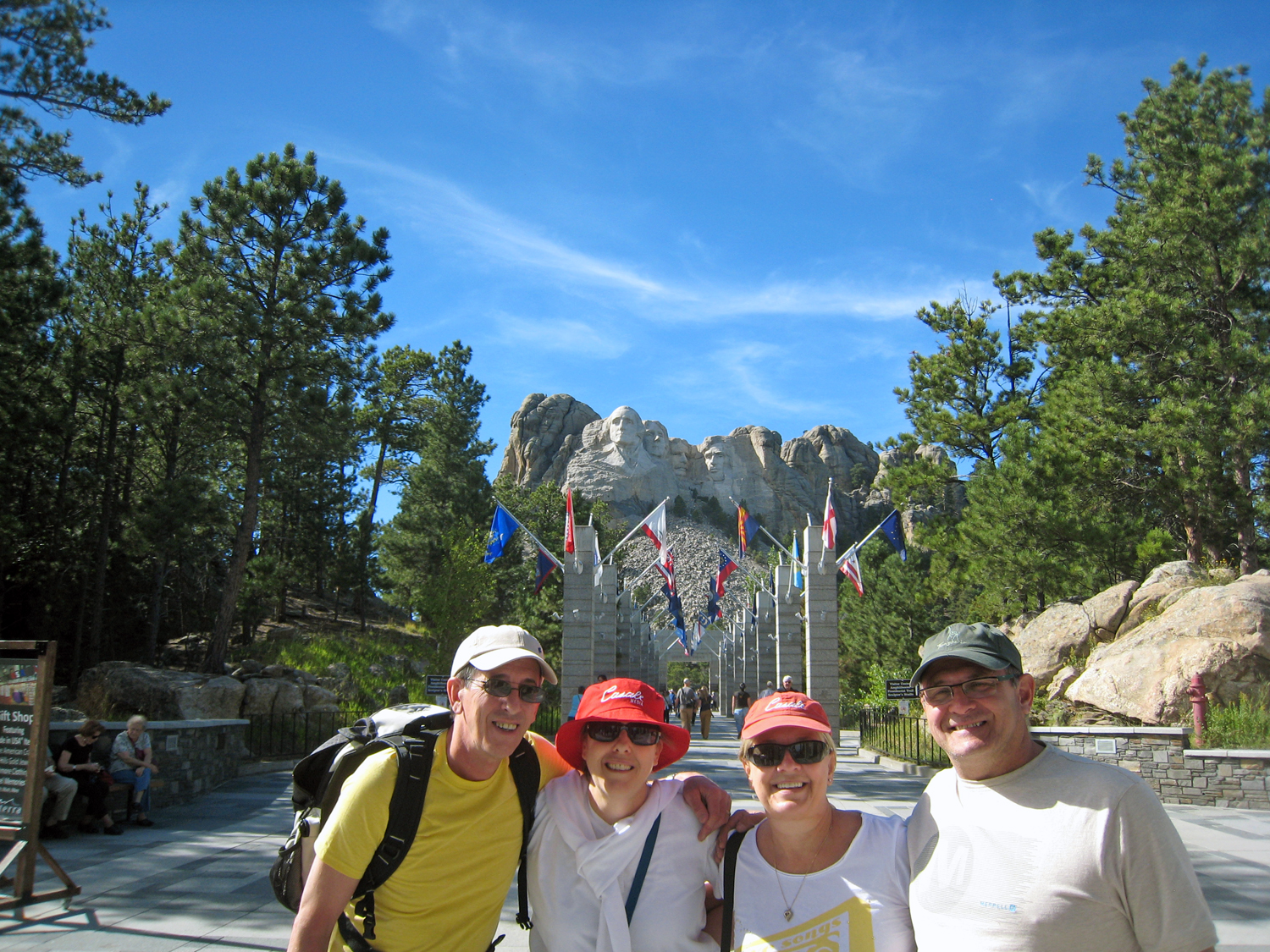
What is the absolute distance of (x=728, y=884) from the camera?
8.41 ft

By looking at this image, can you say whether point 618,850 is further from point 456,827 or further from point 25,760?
point 25,760

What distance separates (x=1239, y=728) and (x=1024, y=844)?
41.9ft

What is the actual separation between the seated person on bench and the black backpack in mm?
8871

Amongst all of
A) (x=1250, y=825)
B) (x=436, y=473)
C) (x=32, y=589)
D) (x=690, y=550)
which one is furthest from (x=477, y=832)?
(x=690, y=550)

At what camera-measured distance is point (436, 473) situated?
38969 mm

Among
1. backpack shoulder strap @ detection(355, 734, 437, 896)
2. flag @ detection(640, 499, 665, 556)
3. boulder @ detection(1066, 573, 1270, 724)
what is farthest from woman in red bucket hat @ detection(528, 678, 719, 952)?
flag @ detection(640, 499, 665, 556)

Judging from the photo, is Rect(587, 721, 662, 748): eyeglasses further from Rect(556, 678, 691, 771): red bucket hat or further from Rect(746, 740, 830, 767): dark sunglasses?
Rect(746, 740, 830, 767): dark sunglasses

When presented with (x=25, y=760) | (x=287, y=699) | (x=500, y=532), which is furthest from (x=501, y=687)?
(x=287, y=699)

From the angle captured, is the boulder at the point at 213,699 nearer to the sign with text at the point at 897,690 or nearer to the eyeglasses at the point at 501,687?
the sign with text at the point at 897,690

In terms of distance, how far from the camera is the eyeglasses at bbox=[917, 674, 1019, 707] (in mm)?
2443

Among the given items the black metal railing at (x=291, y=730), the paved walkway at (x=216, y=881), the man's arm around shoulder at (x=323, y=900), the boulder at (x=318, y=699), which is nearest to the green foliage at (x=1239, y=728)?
the paved walkway at (x=216, y=881)

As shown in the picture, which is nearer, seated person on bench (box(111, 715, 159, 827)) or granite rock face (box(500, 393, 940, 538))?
seated person on bench (box(111, 715, 159, 827))

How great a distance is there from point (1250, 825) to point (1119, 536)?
12.7 m

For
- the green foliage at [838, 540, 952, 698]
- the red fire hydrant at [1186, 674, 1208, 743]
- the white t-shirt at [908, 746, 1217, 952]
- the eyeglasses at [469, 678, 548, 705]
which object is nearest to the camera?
the white t-shirt at [908, 746, 1217, 952]
